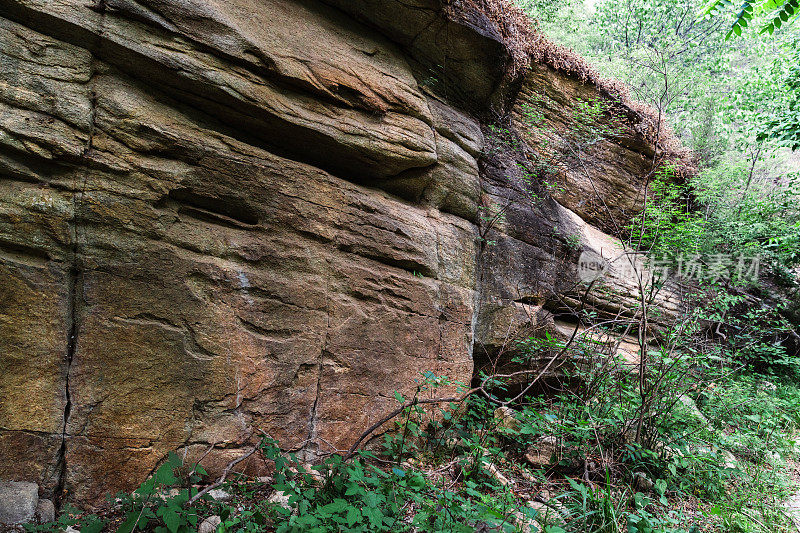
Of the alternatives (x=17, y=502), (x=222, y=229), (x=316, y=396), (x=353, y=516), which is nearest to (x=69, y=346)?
(x=17, y=502)

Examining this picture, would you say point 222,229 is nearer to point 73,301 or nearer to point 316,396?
point 73,301

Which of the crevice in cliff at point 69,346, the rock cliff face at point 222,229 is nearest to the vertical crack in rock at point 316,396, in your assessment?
the rock cliff face at point 222,229

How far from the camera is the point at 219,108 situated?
3.45 meters

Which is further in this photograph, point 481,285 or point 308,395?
point 481,285

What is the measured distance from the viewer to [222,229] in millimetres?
3420

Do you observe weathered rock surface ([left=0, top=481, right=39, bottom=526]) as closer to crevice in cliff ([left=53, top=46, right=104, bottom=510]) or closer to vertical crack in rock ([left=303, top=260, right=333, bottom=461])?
crevice in cliff ([left=53, top=46, right=104, bottom=510])

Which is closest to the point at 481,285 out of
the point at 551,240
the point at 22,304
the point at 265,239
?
the point at 551,240

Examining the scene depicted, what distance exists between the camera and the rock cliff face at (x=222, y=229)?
8.79ft

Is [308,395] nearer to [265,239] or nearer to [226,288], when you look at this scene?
[226,288]

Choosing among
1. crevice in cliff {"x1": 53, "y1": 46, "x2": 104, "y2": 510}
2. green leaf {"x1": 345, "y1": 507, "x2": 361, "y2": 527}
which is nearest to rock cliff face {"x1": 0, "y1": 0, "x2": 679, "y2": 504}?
crevice in cliff {"x1": 53, "y1": 46, "x2": 104, "y2": 510}

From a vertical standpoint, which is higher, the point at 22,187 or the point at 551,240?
the point at 551,240

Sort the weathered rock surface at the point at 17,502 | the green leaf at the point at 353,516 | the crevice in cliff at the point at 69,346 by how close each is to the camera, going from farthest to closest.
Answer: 1. the crevice in cliff at the point at 69,346
2. the weathered rock surface at the point at 17,502
3. the green leaf at the point at 353,516

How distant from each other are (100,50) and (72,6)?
317 mm

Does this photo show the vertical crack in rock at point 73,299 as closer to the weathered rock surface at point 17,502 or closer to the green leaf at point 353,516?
the weathered rock surface at point 17,502
